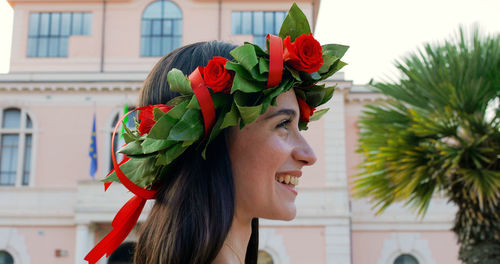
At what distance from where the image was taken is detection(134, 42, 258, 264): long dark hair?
1.76 m

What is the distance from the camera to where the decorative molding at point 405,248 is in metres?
20.4

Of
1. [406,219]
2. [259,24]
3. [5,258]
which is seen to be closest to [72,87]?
[5,258]

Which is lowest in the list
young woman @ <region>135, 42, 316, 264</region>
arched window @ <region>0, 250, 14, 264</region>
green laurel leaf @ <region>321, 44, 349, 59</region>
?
arched window @ <region>0, 250, 14, 264</region>

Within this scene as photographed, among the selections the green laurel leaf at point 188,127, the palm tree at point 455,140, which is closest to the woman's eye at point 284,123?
the green laurel leaf at point 188,127

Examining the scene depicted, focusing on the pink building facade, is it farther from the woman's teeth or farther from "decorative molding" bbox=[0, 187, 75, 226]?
the woman's teeth

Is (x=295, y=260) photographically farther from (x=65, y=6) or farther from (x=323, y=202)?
(x=65, y=6)

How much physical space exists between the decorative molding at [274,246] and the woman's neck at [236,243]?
17678 millimetres

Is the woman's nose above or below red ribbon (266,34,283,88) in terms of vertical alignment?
below

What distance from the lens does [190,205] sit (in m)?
1.81

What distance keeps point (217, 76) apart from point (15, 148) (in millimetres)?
19950

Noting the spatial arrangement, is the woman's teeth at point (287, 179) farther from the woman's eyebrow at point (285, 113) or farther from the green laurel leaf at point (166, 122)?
the green laurel leaf at point (166, 122)


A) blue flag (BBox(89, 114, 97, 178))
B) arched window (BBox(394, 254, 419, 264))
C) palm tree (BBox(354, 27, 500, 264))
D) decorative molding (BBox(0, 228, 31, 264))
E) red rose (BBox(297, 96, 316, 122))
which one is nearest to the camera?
red rose (BBox(297, 96, 316, 122))

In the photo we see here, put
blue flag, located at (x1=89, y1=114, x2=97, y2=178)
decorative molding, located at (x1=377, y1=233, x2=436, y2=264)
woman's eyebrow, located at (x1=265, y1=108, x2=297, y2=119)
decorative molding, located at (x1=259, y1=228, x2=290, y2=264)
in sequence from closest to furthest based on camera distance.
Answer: woman's eyebrow, located at (x1=265, y1=108, x2=297, y2=119)
blue flag, located at (x1=89, y1=114, x2=97, y2=178)
decorative molding, located at (x1=259, y1=228, x2=290, y2=264)
decorative molding, located at (x1=377, y1=233, x2=436, y2=264)

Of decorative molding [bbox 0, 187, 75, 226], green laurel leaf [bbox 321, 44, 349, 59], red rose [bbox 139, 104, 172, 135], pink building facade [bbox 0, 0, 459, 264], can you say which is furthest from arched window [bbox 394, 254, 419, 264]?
red rose [bbox 139, 104, 172, 135]
